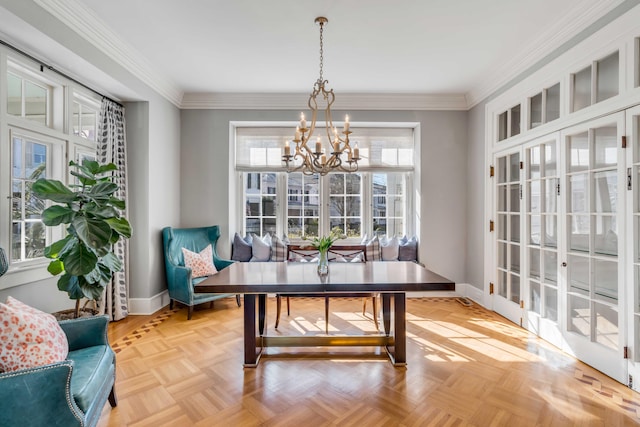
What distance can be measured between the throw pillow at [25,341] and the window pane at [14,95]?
187cm

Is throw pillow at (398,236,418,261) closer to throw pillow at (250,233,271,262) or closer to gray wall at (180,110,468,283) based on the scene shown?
gray wall at (180,110,468,283)

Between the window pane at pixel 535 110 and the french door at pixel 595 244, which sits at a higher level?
the window pane at pixel 535 110

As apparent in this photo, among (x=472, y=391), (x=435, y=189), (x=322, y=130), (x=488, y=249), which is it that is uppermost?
(x=322, y=130)

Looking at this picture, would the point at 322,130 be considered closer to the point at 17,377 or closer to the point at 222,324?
the point at 222,324

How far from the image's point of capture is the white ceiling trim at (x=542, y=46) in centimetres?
245

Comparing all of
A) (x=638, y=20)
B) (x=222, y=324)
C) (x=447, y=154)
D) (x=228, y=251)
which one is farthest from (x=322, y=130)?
(x=638, y=20)

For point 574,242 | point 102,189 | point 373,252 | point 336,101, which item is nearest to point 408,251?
point 373,252

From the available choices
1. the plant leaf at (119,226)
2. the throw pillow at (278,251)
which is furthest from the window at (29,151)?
the throw pillow at (278,251)

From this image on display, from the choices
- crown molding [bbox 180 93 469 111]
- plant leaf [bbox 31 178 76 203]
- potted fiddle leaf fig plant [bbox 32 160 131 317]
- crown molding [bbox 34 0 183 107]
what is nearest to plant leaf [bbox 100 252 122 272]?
potted fiddle leaf fig plant [bbox 32 160 131 317]

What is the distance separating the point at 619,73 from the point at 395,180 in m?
2.91

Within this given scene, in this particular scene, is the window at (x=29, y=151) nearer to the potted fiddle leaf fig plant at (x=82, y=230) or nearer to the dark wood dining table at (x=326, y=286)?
the potted fiddle leaf fig plant at (x=82, y=230)

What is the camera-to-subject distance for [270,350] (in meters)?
2.86

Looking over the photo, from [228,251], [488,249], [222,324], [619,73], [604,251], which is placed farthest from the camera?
[228,251]

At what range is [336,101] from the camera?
454cm
